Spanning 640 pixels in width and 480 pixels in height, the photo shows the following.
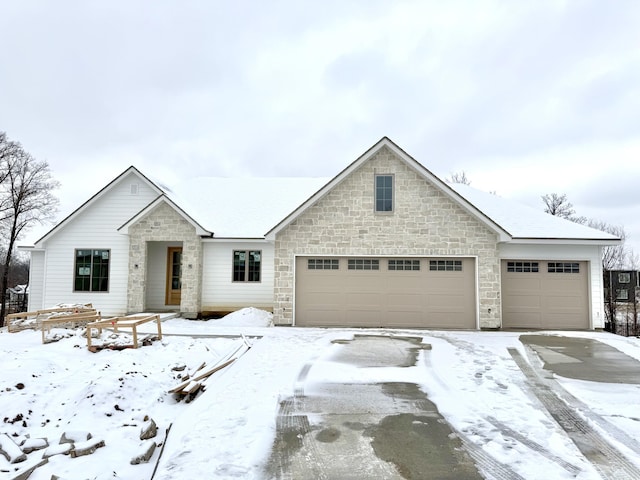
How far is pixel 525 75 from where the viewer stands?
17.2 metres

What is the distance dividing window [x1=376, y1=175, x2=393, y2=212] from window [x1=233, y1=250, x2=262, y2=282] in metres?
5.50

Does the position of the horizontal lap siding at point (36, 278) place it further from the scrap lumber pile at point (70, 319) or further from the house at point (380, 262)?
the scrap lumber pile at point (70, 319)

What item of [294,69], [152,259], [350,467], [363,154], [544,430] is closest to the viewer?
[350,467]

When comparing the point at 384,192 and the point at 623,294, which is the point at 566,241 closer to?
the point at 384,192

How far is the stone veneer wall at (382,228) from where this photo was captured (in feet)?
44.8

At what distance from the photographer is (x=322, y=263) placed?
1410cm

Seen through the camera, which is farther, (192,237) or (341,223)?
(192,237)

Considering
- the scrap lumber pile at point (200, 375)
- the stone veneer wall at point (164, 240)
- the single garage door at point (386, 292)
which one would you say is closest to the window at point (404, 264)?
the single garage door at point (386, 292)

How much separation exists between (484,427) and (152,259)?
49.8 feet

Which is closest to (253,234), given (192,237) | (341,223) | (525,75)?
(192,237)

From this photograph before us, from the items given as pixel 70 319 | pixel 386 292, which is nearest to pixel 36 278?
pixel 70 319

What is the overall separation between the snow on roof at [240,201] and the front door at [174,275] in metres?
1.96

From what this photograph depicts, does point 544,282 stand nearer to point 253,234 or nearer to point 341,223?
point 341,223

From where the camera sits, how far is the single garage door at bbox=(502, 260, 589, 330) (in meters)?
14.2
